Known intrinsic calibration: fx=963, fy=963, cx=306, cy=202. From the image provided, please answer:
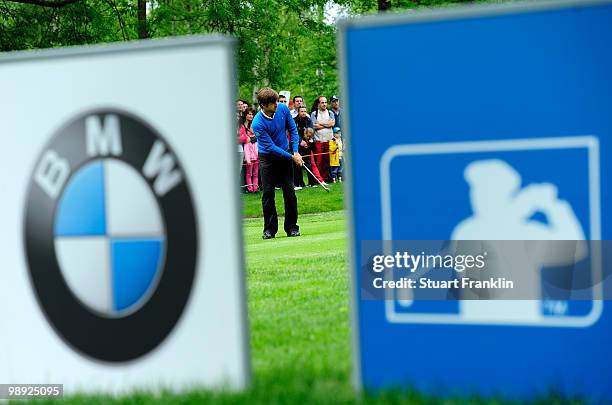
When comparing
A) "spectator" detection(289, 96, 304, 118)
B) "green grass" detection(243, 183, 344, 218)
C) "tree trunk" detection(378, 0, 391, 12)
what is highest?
"tree trunk" detection(378, 0, 391, 12)

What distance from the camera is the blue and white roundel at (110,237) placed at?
13.7 feet

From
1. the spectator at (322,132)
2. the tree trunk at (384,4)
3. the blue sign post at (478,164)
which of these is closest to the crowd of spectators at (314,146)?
the spectator at (322,132)

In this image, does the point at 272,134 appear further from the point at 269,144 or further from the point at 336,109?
the point at 336,109

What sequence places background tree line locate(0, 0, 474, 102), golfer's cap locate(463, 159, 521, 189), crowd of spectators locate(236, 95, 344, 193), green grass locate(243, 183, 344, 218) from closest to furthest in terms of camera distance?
golfer's cap locate(463, 159, 521, 189) → background tree line locate(0, 0, 474, 102) → green grass locate(243, 183, 344, 218) → crowd of spectators locate(236, 95, 344, 193)

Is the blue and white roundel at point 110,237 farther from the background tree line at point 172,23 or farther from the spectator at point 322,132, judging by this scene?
the spectator at point 322,132

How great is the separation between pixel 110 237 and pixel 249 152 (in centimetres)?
1659

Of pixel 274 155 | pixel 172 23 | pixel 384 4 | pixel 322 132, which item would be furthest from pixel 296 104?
pixel 274 155

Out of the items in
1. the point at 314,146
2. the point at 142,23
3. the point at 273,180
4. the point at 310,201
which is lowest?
the point at 310,201

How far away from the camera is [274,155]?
12906 millimetres

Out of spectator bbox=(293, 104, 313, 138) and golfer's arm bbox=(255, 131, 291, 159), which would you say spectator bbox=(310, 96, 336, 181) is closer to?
spectator bbox=(293, 104, 313, 138)

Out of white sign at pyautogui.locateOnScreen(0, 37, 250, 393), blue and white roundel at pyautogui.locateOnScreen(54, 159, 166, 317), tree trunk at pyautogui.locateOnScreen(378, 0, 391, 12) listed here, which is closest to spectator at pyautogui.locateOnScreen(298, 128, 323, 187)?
tree trunk at pyautogui.locateOnScreen(378, 0, 391, 12)

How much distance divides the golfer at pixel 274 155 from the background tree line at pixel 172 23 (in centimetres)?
217

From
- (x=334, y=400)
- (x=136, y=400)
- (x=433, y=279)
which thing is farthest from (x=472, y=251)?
(x=136, y=400)

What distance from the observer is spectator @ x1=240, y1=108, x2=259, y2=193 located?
2062 cm
